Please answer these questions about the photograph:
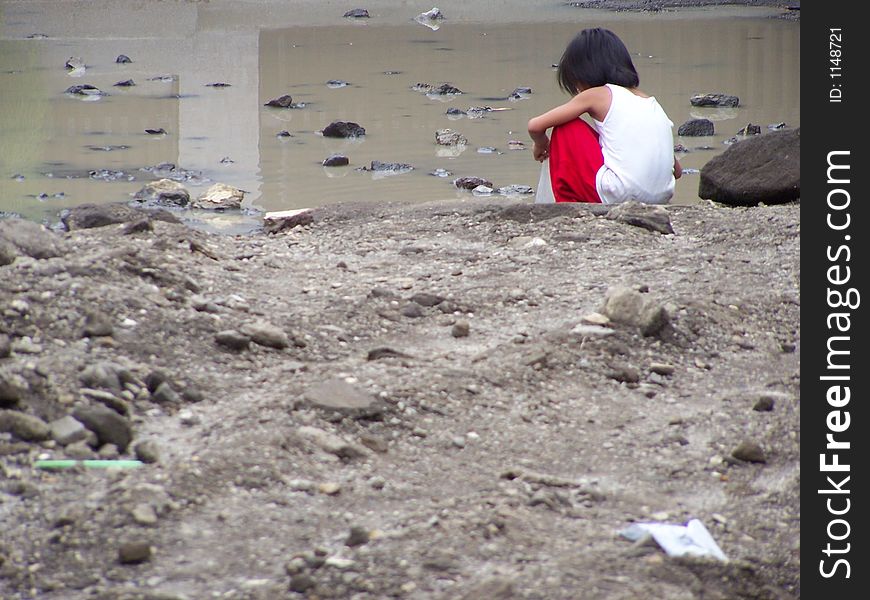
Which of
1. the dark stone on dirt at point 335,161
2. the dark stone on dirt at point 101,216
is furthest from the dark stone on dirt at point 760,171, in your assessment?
the dark stone on dirt at point 101,216

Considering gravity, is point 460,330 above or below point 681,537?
above

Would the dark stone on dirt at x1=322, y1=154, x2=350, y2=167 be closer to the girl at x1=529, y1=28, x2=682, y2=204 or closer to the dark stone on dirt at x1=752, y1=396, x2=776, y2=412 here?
the girl at x1=529, y1=28, x2=682, y2=204

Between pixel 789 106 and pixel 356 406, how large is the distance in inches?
272

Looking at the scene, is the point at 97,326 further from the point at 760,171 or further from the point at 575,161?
the point at 760,171

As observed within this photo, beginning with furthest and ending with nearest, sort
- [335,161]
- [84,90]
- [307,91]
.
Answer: [307,91], [84,90], [335,161]

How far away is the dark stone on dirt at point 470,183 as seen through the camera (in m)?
6.27

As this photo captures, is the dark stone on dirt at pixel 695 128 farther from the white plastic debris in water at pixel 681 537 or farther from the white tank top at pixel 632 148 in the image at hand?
the white plastic debris in water at pixel 681 537

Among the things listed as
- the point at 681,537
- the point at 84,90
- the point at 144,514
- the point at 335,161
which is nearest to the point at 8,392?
the point at 144,514

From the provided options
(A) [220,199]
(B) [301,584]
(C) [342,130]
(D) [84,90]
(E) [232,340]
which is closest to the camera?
(B) [301,584]

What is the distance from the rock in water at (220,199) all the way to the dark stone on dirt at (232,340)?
8.82ft

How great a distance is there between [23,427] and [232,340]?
727 millimetres

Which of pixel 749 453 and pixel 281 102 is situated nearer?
pixel 749 453

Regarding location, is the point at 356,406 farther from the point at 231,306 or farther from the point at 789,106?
the point at 789,106

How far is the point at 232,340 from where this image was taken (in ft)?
10.7
